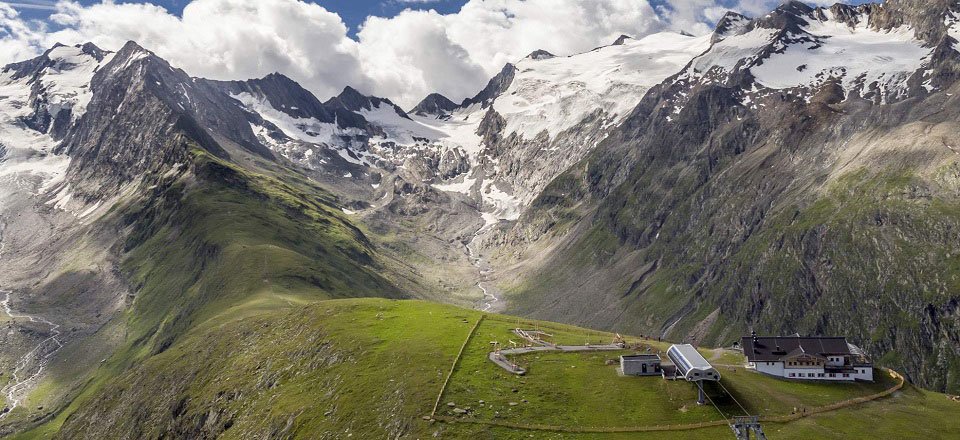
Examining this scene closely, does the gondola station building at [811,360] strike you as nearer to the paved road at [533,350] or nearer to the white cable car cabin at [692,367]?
the white cable car cabin at [692,367]

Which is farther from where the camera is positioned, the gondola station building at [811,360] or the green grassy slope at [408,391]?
the gondola station building at [811,360]

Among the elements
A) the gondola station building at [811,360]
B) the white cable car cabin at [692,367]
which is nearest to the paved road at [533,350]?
the white cable car cabin at [692,367]

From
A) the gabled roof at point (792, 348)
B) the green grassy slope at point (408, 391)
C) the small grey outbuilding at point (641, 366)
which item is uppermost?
the gabled roof at point (792, 348)

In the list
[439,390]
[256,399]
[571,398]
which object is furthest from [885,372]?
[256,399]

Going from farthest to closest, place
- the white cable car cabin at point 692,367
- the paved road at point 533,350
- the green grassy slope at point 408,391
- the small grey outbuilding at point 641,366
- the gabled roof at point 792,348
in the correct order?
the gabled roof at point 792,348 < the paved road at point 533,350 < the small grey outbuilding at point 641,366 < the white cable car cabin at point 692,367 < the green grassy slope at point 408,391

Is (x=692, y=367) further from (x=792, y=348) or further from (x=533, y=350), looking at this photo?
(x=533, y=350)

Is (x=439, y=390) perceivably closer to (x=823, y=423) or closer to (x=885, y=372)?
(x=823, y=423)
